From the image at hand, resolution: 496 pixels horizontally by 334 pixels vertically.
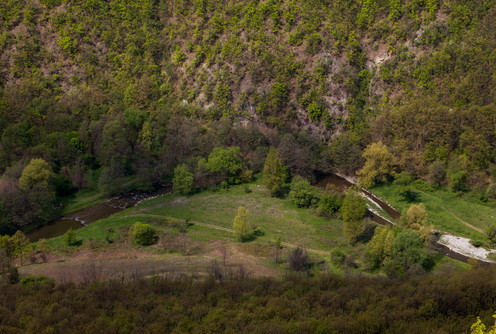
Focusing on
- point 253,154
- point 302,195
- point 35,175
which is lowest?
point 302,195

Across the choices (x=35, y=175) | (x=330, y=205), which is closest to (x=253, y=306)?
(x=330, y=205)

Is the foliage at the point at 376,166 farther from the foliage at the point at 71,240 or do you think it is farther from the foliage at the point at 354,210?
the foliage at the point at 71,240

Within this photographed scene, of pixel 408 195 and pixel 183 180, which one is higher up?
pixel 183 180

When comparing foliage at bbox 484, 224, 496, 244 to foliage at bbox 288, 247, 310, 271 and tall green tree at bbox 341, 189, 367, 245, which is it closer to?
tall green tree at bbox 341, 189, 367, 245

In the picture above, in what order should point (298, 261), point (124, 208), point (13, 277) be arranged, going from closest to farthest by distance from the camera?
point (13, 277) → point (298, 261) → point (124, 208)

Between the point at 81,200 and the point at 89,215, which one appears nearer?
the point at 89,215

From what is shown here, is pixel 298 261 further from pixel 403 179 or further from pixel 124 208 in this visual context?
pixel 124 208

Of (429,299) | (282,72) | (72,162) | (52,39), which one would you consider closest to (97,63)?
(52,39)

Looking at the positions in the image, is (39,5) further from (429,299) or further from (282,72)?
(429,299)
